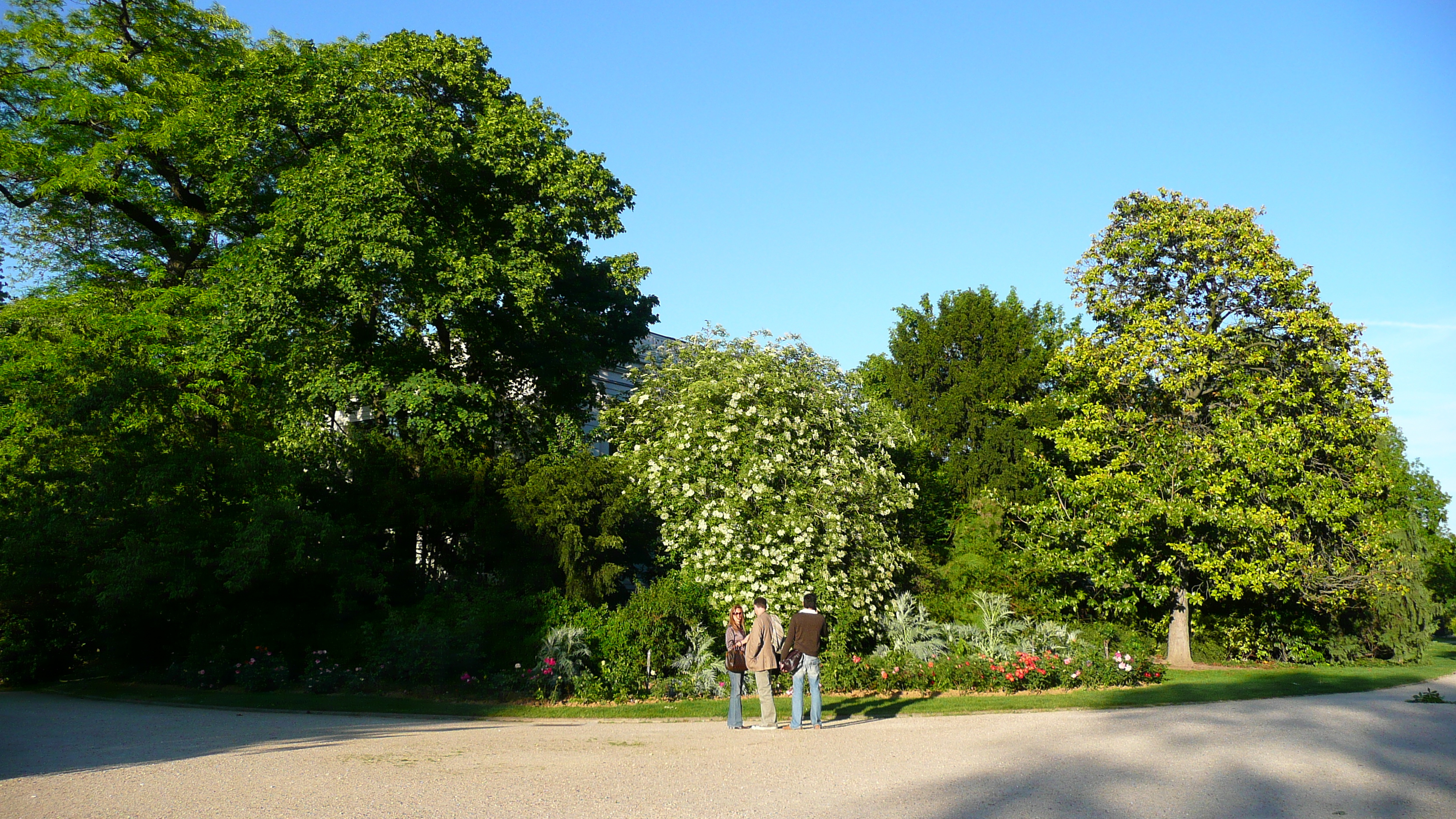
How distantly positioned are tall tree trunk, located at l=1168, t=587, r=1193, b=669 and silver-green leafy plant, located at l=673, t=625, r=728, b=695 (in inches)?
548

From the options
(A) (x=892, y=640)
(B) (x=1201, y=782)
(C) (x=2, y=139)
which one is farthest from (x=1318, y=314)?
(C) (x=2, y=139)

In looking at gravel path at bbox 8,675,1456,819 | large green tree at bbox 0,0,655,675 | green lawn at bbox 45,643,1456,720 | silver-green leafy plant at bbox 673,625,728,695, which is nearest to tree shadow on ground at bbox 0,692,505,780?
gravel path at bbox 8,675,1456,819

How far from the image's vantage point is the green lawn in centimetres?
1497

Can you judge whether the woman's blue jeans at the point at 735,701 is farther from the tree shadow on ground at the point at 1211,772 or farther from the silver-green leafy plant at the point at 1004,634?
the silver-green leafy plant at the point at 1004,634

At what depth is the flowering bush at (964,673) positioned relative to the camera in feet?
54.8

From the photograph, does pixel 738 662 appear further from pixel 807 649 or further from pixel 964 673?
pixel 964 673

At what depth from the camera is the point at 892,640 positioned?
19609 millimetres

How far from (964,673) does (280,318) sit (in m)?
16.2

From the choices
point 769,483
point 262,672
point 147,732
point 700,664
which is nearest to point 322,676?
point 262,672

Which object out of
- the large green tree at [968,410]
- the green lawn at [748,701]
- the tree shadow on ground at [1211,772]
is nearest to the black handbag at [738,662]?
the green lawn at [748,701]

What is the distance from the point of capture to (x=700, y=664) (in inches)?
693

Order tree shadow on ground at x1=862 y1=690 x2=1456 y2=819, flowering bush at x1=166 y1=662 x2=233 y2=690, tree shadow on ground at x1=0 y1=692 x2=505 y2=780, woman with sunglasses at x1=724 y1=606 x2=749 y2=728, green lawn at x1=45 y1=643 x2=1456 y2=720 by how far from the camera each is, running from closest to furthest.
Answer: tree shadow on ground at x1=862 y1=690 x2=1456 y2=819 → tree shadow on ground at x1=0 y1=692 x2=505 y2=780 → woman with sunglasses at x1=724 y1=606 x2=749 y2=728 → green lawn at x1=45 y1=643 x2=1456 y2=720 → flowering bush at x1=166 y1=662 x2=233 y2=690

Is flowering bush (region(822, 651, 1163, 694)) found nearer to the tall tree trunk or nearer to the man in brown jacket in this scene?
the man in brown jacket

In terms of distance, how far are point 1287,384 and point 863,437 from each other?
423 inches
